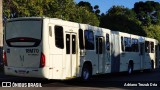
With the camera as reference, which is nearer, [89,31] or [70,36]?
[70,36]

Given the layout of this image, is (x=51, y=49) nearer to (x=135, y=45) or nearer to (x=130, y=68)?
(x=130, y=68)

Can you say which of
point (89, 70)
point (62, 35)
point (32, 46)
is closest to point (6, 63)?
point (32, 46)

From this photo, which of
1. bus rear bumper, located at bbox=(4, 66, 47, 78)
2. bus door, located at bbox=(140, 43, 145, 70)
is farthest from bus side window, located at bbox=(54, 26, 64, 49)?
bus door, located at bbox=(140, 43, 145, 70)

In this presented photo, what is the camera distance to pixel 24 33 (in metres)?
17.6

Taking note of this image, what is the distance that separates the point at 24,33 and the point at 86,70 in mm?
4233

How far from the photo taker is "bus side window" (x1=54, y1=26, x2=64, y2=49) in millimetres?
17766

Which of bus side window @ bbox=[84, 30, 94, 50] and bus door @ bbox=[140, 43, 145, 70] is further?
bus door @ bbox=[140, 43, 145, 70]

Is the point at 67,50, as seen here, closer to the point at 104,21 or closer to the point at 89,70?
the point at 89,70

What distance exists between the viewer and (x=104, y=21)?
72000mm

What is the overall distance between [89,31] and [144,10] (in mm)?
80933

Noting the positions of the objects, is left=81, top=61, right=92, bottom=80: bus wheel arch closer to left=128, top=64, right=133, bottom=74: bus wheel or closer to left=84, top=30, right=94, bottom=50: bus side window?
left=84, top=30, right=94, bottom=50: bus side window

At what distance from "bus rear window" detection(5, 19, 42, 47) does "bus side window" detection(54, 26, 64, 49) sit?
0.84 m

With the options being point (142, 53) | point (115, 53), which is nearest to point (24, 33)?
Result: point (115, 53)

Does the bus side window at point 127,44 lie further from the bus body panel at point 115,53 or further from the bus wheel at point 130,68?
the bus body panel at point 115,53
